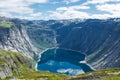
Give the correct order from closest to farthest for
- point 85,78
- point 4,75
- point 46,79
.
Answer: point 85,78, point 46,79, point 4,75

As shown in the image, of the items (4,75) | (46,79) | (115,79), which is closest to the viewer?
(115,79)

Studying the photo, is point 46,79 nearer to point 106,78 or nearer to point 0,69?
point 106,78

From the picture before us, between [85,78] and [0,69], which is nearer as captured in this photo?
[85,78]

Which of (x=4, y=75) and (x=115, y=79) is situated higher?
(x=115, y=79)

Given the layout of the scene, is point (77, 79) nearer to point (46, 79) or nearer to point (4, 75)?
point (46, 79)

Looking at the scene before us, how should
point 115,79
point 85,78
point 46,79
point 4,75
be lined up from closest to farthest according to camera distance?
point 115,79
point 85,78
point 46,79
point 4,75

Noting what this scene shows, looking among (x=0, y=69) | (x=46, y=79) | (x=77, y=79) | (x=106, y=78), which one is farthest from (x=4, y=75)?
(x=106, y=78)

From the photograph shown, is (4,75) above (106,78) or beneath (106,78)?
beneath

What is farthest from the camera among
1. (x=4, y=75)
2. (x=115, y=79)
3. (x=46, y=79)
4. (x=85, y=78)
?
(x=4, y=75)

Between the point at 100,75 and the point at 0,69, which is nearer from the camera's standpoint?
the point at 100,75
